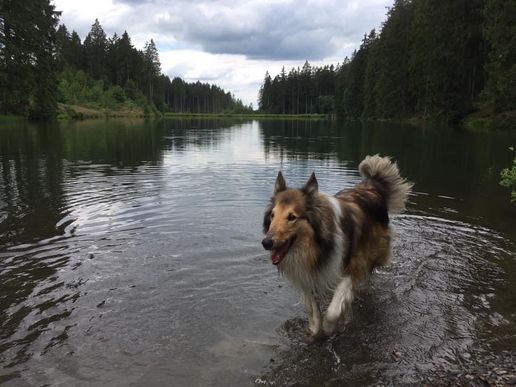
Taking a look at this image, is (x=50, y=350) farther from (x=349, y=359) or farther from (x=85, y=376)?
(x=349, y=359)

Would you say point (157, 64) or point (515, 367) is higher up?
point (157, 64)

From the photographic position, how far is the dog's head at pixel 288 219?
16.5 feet

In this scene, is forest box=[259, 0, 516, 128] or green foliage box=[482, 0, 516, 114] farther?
forest box=[259, 0, 516, 128]

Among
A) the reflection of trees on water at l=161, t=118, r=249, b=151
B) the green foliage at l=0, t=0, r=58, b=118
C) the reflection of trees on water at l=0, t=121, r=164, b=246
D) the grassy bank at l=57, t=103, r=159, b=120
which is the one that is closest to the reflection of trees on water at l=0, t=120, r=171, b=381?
the reflection of trees on water at l=0, t=121, r=164, b=246

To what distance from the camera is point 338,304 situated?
18.8 feet

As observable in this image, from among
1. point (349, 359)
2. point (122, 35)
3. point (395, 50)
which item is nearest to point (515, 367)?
point (349, 359)

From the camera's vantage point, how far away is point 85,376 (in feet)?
16.7

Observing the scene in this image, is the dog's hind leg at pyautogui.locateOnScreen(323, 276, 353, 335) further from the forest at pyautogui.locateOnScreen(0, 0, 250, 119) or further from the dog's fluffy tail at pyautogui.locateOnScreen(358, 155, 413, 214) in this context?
the forest at pyautogui.locateOnScreen(0, 0, 250, 119)

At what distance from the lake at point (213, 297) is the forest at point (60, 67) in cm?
5129

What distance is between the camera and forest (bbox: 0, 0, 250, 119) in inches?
2243

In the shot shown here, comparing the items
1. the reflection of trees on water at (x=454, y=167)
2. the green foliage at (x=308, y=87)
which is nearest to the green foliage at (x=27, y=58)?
the reflection of trees on water at (x=454, y=167)

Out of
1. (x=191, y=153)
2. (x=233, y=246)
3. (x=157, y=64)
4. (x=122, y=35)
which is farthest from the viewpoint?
(x=157, y=64)

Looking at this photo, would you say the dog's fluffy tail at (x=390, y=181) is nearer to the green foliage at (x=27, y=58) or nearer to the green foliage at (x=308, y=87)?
the green foliage at (x=27, y=58)

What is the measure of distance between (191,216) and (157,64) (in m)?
146
